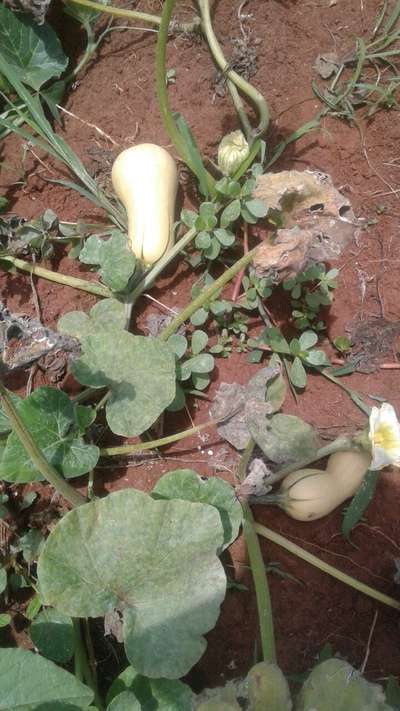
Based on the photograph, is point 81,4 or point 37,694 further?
point 81,4

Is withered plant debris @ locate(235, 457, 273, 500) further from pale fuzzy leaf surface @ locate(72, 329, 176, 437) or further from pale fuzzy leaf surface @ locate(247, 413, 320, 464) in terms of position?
pale fuzzy leaf surface @ locate(72, 329, 176, 437)

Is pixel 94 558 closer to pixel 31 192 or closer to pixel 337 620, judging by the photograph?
pixel 337 620

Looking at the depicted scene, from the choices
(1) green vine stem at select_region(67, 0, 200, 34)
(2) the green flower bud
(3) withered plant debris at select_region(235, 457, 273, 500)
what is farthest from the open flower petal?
(1) green vine stem at select_region(67, 0, 200, 34)

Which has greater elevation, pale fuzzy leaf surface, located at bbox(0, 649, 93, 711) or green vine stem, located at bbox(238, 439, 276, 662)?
pale fuzzy leaf surface, located at bbox(0, 649, 93, 711)

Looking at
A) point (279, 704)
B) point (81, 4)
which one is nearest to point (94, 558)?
point (279, 704)

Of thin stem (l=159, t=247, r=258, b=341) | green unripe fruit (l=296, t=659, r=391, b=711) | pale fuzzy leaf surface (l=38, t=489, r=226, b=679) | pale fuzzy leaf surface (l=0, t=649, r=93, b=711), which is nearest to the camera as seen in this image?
pale fuzzy leaf surface (l=0, t=649, r=93, b=711)

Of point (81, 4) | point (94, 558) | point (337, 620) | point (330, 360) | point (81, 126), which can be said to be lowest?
point (337, 620)

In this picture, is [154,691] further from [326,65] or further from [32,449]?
[326,65]
